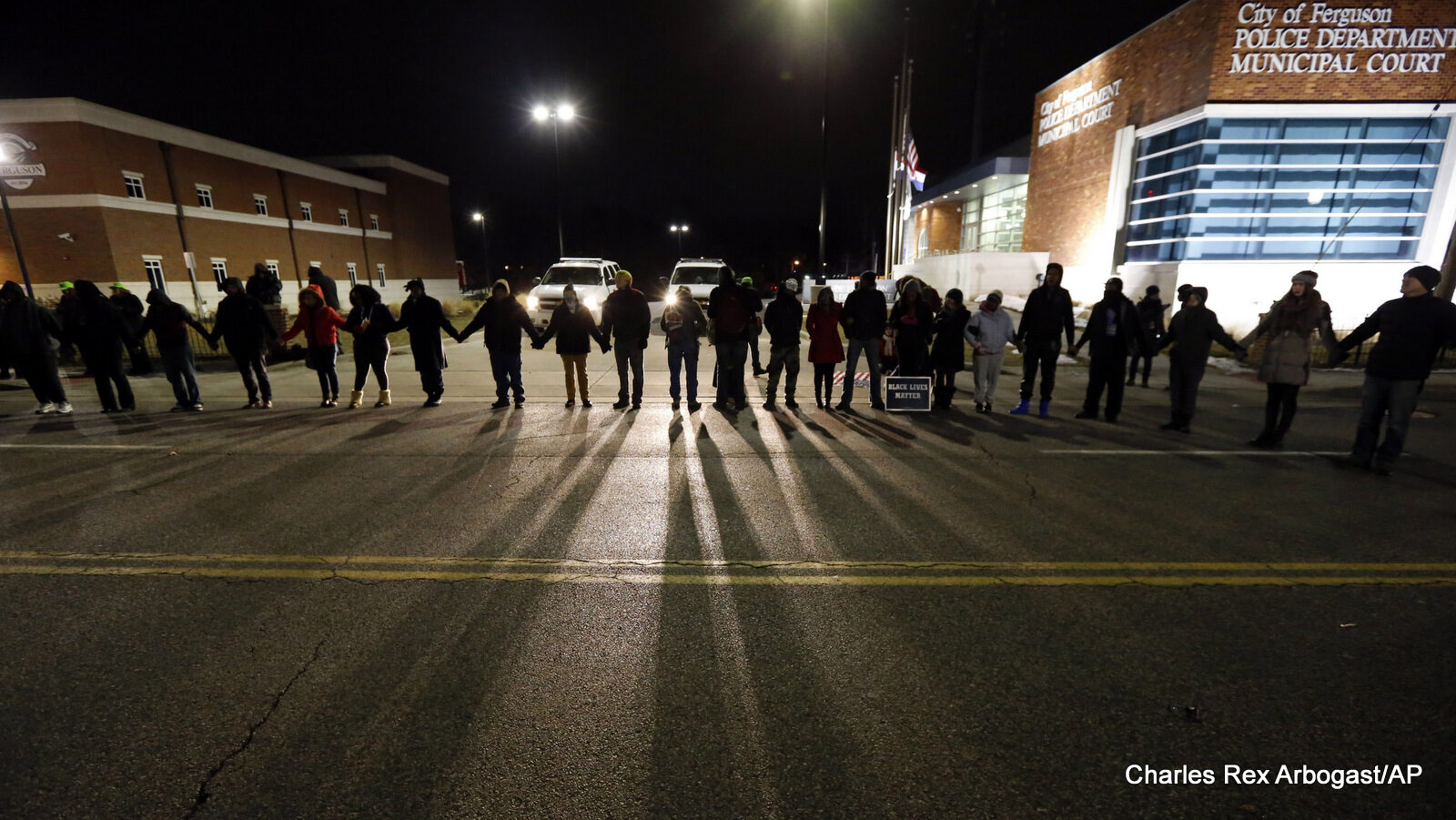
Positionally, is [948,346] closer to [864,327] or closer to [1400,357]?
[864,327]

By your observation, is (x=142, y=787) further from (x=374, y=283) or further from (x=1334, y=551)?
(x=374, y=283)

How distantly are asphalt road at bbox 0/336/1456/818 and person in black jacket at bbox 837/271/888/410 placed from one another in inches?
97.7

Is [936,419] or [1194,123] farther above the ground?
[1194,123]

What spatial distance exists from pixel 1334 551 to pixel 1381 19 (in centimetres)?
2261

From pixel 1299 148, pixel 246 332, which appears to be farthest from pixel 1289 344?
pixel 1299 148

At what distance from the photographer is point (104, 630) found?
3.57 meters

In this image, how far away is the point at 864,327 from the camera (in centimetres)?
910

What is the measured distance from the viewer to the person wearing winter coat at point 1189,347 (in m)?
7.96

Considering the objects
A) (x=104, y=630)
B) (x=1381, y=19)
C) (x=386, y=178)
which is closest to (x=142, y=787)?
(x=104, y=630)

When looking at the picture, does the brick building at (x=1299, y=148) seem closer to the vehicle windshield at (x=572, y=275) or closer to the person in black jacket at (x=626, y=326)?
the vehicle windshield at (x=572, y=275)

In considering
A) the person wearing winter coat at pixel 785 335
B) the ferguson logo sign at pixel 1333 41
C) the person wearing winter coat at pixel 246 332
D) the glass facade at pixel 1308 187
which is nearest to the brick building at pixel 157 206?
the person wearing winter coat at pixel 246 332

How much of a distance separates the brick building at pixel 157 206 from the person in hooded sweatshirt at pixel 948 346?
1995 centimetres

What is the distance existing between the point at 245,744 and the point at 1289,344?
9.64 meters

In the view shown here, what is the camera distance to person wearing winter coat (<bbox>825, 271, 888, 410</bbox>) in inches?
353
